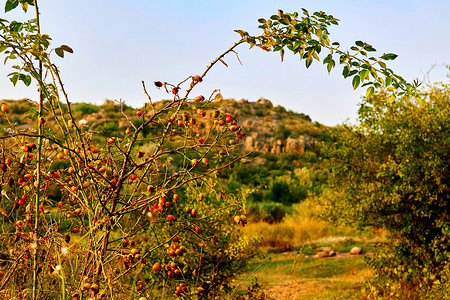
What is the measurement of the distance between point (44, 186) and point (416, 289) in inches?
213

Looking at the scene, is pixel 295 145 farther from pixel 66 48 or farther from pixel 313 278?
pixel 66 48

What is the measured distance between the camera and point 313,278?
8.20m

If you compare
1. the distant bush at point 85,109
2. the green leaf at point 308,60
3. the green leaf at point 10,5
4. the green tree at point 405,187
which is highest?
the distant bush at point 85,109

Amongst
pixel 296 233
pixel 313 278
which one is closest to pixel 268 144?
pixel 296 233

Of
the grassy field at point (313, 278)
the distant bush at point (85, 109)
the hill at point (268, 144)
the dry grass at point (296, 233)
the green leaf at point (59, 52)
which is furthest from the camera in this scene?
the distant bush at point (85, 109)

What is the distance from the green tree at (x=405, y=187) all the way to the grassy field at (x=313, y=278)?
40.5 inches

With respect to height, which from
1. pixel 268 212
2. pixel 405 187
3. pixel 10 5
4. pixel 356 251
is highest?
pixel 10 5

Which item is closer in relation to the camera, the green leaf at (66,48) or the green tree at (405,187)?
the green leaf at (66,48)

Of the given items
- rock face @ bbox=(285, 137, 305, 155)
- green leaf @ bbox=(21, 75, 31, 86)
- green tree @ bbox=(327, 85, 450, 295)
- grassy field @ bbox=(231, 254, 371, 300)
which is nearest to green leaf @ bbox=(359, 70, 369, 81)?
green leaf @ bbox=(21, 75, 31, 86)

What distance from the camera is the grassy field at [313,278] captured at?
6.48 metres

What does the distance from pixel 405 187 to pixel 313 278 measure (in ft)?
11.4

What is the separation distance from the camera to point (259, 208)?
47.6ft

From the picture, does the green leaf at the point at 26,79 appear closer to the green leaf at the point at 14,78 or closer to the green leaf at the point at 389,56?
the green leaf at the point at 14,78

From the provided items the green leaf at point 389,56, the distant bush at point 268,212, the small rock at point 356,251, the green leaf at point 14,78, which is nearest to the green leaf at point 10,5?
the green leaf at point 14,78
